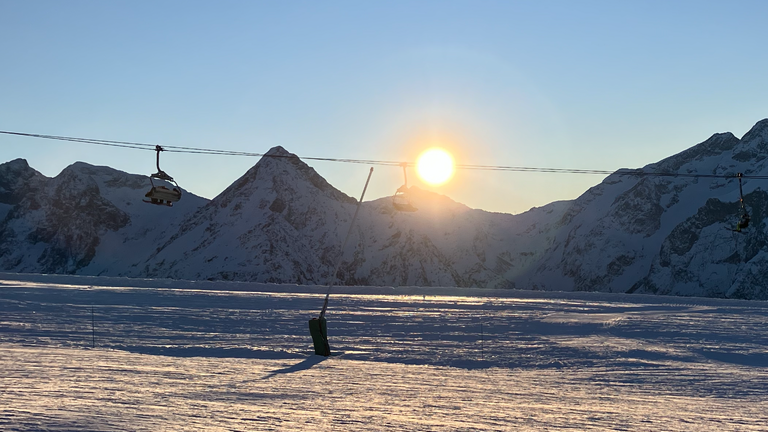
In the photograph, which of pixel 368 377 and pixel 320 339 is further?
pixel 320 339

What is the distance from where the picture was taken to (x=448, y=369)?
84.0 ft

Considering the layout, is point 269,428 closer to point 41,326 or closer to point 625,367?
point 625,367

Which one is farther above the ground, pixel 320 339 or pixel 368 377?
pixel 320 339

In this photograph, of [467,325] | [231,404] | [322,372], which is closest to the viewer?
[231,404]

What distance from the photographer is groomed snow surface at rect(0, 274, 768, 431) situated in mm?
15516

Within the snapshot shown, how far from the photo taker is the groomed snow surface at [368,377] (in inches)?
611

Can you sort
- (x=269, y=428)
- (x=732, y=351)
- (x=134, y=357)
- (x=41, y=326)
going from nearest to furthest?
(x=269, y=428), (x=134, y=357), (x=732, y=351), (x=41, y=326)

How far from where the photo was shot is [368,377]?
74.1 ft

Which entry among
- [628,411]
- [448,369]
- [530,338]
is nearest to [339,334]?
[530,338]

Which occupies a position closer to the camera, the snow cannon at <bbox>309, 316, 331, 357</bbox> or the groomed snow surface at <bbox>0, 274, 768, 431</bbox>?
the groomed snow surface at <bbox>0, 274, 768, 431</bbox>

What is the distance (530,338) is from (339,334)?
32.7 ft

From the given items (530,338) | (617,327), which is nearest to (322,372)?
(530,338)

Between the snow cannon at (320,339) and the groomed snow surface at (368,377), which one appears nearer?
the groomed snow surface at (368,377)

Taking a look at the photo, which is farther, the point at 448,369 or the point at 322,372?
the point at 448,369
